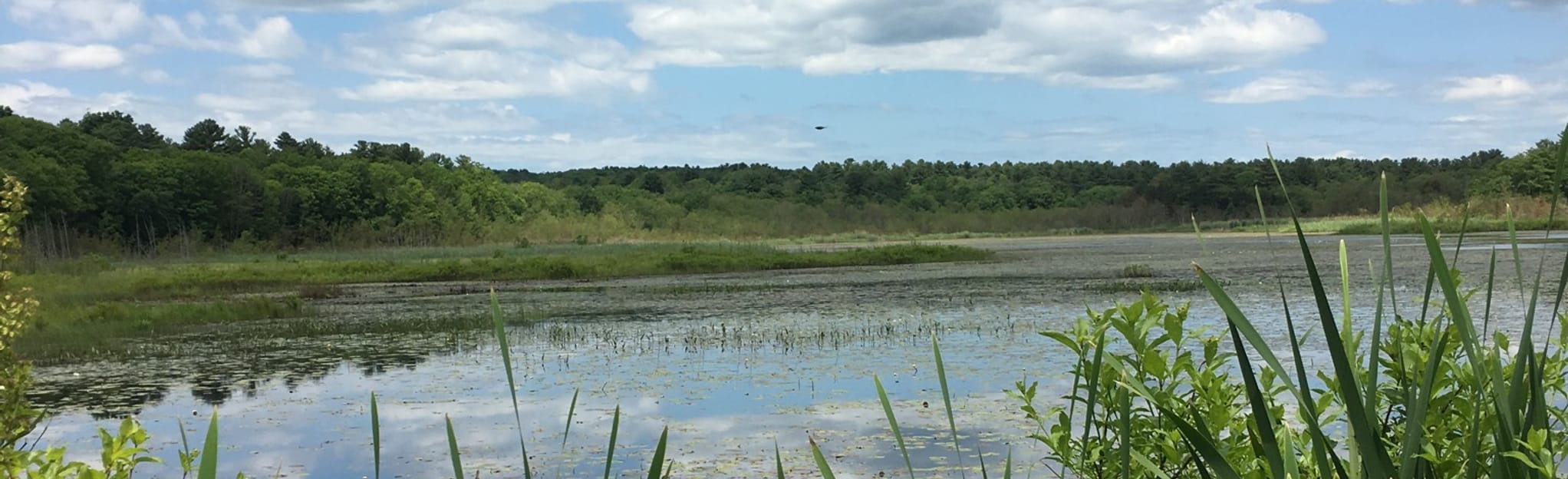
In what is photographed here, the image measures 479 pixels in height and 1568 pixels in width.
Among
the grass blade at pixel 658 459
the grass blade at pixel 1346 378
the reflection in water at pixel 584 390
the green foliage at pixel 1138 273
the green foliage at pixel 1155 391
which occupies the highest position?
the grass blade at pixel 1346 378

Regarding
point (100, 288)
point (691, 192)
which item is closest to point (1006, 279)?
point (100, 288)

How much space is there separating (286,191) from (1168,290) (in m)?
49.2

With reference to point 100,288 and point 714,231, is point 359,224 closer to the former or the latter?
point 714,231

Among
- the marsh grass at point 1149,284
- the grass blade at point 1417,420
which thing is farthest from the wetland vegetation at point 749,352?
the marsh grass at point 1149,284

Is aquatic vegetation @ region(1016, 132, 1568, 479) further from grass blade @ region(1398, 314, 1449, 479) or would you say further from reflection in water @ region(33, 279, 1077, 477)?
reflection in water @ region(33, 279, 1077, 477)

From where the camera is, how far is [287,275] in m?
32.2

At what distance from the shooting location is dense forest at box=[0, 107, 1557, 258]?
164 ft

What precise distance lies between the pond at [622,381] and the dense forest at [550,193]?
718 inches

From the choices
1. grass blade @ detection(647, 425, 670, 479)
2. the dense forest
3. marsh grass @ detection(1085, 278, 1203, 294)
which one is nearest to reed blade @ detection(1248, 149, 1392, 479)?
grass blade @ detection(647, 425, 670, 479)

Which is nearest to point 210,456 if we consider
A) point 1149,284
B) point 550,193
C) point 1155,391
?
point 1155,391

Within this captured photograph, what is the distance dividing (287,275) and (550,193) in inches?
2105

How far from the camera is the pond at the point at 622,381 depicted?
8.59 m

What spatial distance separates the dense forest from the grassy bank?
6497 millimetres

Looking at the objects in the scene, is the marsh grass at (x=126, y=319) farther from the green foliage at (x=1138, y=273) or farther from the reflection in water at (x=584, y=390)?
the green foliage at (x=1138, y=273)
